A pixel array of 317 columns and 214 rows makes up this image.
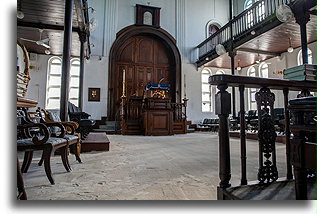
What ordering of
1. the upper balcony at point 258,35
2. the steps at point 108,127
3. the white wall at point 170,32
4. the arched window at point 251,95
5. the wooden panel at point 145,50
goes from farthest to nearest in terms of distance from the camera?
1. the arched window at point 251,95
2. the wooden panel at point 145,50
3. the white wall at point 170,32
4. the steps at point 108,127
5. the upper balcony at point 258,35

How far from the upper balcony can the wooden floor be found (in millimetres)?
5378

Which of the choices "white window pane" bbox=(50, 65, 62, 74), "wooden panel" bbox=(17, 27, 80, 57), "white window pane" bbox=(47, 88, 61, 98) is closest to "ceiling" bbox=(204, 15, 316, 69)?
"wooden panel" bbox=(17, 27, 80, 57)

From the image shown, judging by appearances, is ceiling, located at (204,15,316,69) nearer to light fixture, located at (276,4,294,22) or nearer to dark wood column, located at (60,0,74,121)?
light fixture, located at (276,4,294,22)

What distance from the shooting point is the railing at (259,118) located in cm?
113

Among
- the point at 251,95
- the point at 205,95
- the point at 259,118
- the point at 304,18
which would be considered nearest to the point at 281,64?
the point at 251,95

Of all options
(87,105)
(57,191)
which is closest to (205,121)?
(87,105)

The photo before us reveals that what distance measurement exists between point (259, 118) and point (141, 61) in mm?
9027

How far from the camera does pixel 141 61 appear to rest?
9.84 meters

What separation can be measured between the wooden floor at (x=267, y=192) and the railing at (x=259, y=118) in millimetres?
48

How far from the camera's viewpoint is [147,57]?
995cm

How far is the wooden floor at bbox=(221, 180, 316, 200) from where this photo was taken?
1027 millimetres

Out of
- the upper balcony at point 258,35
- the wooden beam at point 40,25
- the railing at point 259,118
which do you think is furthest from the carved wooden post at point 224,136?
the wooden beam at point 40,25

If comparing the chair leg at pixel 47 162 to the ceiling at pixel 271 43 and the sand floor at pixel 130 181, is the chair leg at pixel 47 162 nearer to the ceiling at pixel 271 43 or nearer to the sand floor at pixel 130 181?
the sand floor at pixel 130 181
